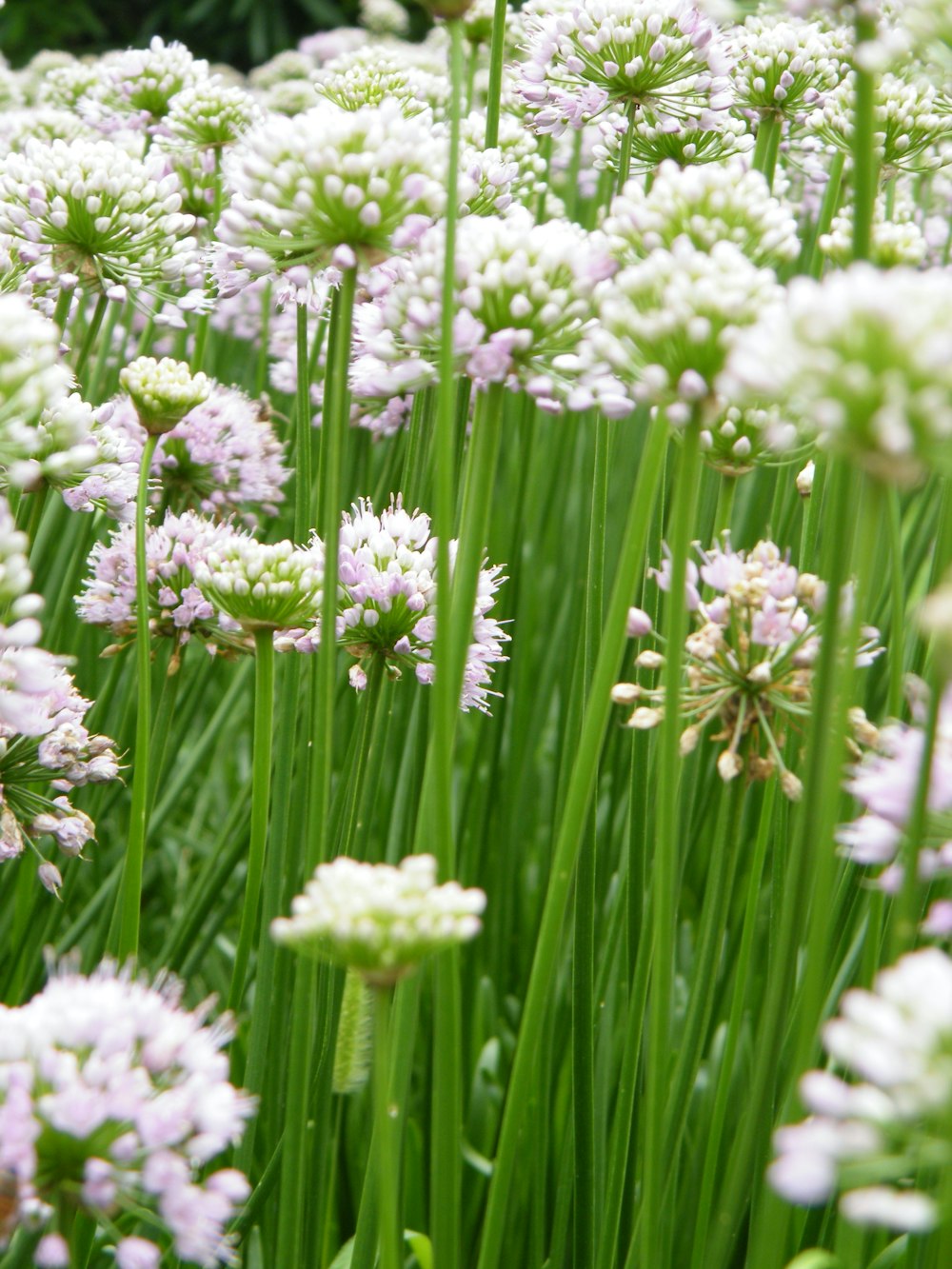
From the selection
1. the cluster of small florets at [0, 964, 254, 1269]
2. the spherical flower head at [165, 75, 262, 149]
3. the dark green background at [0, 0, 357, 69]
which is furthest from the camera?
the dark green background at [0, 0, 357, 69]

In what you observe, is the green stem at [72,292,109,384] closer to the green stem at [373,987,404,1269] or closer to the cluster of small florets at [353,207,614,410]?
the cluster of small florets at [353,207,614,410]

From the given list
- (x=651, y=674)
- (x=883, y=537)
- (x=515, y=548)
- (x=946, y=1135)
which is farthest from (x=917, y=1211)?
(x=515, y=548)

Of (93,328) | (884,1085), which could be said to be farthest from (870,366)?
(93,328)

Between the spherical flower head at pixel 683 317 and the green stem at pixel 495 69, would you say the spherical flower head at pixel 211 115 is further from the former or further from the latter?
the spherical flower head at pixel 683 317

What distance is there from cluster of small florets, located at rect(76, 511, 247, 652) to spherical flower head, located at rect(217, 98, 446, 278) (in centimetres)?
69

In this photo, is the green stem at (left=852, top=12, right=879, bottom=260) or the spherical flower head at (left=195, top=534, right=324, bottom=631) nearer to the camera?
the green stem at (left=852, top=12, right=879, bottom=260)

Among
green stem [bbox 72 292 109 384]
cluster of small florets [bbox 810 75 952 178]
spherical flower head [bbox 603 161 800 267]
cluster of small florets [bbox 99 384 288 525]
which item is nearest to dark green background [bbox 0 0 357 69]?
cluster of small florets [bbox 99 384 288 525]

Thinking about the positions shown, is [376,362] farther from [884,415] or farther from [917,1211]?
[917,1211]

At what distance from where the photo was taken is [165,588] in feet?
5.83

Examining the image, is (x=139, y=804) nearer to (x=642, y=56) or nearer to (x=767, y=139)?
(x=642, y=56)

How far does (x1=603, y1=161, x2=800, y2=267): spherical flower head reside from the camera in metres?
1.07

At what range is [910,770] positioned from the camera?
2.87 ft

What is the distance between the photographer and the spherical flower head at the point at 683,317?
2.98ft

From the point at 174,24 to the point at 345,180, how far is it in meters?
10.0
